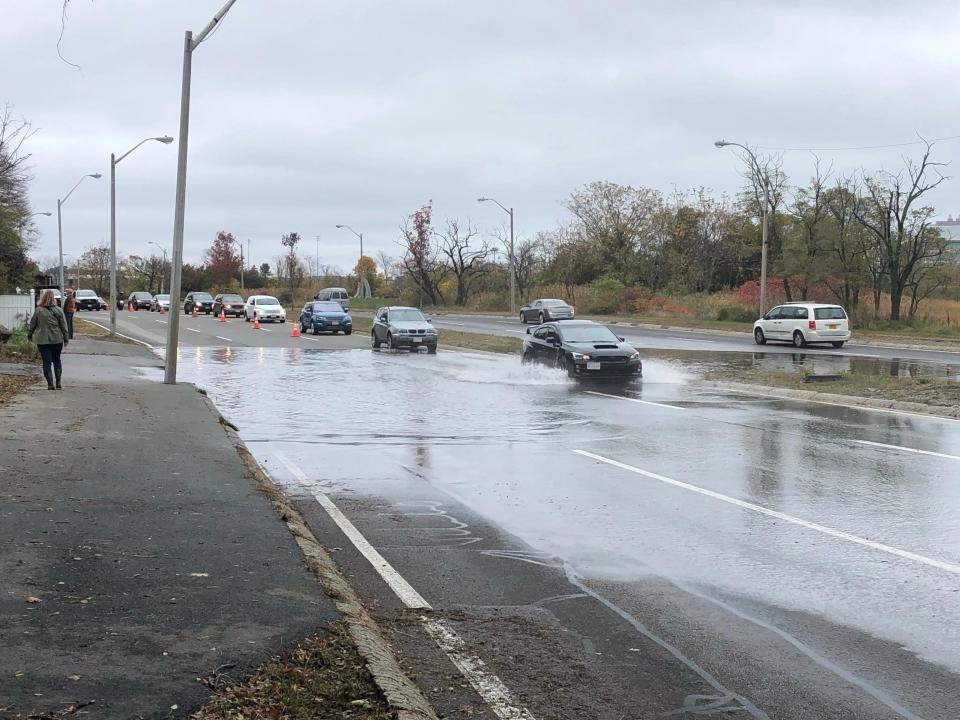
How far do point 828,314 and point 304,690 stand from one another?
35.1 m

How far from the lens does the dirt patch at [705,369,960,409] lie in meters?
17.9

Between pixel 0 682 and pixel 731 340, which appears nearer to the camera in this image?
pixel 0 682

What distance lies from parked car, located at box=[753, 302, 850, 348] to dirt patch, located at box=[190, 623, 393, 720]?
34.3 m

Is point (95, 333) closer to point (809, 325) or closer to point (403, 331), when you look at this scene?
point (403, 331)

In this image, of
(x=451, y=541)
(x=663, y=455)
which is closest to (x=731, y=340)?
(x=663, y=455)

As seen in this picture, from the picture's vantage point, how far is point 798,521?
28.2 ft

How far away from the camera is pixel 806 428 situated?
585 inches

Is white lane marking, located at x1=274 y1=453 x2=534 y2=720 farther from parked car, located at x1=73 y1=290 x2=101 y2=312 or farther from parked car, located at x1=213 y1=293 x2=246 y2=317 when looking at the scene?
parked car, located at x1=73 y1=290 x2=101 y2=312

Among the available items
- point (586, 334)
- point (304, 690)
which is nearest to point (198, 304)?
point (586, 334)

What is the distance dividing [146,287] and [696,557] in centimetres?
12366

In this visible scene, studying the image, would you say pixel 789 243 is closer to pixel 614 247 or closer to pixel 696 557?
pixel 614 247

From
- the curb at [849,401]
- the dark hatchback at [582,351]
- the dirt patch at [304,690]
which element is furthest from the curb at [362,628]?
the dark hatchback at [582,351]

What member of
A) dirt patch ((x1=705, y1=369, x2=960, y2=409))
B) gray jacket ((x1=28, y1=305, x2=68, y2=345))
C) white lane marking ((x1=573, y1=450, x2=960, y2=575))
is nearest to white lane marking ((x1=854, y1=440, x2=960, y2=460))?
white lane marking ((x1=573, y1=450, x2=960, y2=575))

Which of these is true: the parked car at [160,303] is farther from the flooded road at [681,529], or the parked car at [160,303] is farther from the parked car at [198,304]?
the flooded road at [681,529]
